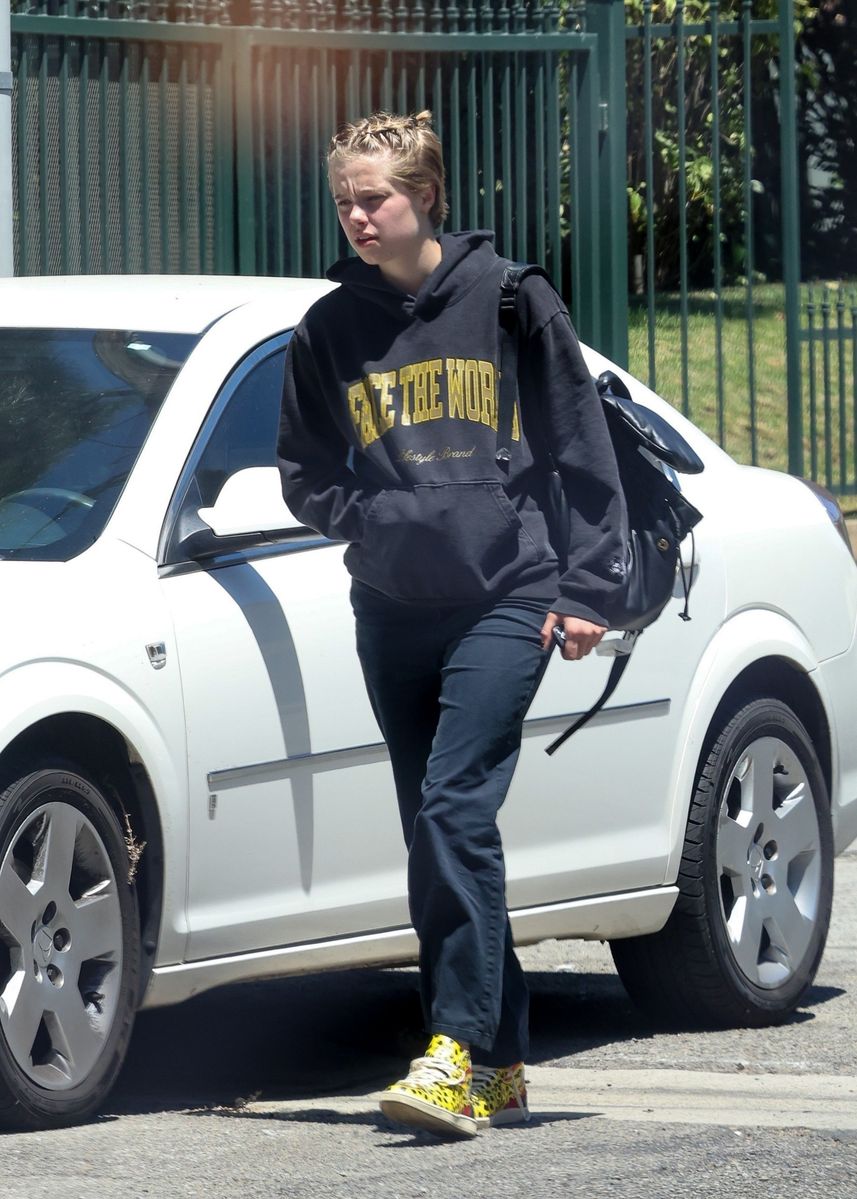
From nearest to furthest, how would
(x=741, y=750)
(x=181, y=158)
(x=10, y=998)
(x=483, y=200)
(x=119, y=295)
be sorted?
(x=10, y=998)
(x=119, y=295)
(x=741, y=750)
(x=181, y=158)
(x=483, y=200)

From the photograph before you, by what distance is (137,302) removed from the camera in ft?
16.0

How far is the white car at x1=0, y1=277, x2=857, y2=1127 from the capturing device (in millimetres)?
4098

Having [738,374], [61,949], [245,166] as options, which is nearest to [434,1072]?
[61,949]

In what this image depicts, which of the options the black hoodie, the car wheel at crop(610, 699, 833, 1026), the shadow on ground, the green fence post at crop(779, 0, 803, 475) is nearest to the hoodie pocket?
the black hoodie

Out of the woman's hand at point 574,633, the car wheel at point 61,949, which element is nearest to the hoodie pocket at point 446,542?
the woman's hand at point 574,633

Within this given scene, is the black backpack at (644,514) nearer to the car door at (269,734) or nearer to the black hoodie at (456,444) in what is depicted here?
the black hoodie at (456,444)

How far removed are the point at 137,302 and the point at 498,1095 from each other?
1.83 m

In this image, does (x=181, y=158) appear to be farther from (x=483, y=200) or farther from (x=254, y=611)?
(x=254, y=611)

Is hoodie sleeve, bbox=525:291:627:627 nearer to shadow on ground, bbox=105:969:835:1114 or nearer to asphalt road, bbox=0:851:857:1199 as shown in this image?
asphalt road, bbox=0:851:857:1199

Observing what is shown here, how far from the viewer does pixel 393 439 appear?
13.4 feet

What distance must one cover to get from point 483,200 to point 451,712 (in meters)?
6.34

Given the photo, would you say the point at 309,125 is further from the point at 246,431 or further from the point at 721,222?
the point at 721,222

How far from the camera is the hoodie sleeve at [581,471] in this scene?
4.03 metres

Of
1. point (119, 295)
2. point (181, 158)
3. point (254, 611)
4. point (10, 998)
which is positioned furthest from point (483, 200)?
point (10, 998)
